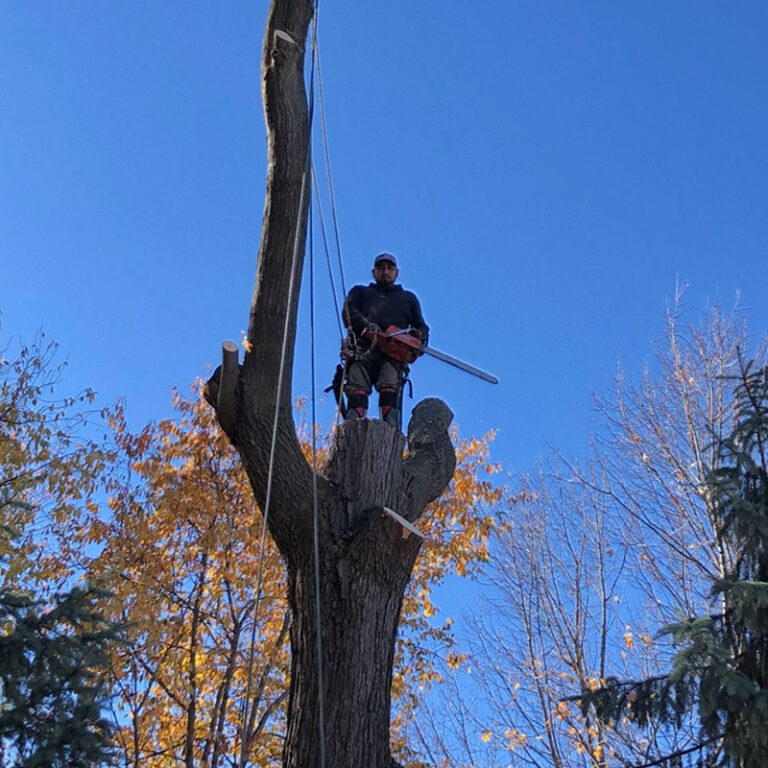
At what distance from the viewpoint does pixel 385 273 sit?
21.6ft

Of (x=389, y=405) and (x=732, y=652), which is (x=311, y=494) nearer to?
(x=389, y=405)

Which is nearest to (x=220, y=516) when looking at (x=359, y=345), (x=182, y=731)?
(x=182, y=731)

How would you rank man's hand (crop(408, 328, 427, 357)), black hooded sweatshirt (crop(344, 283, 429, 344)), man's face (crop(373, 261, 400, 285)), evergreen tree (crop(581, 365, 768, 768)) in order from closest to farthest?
evergreen tree (crop(581, 365, 768, 768)), man's hand (crop(408, 328, 427, 357)), black hooded sweatshirt (crop(344, 283, 429, 344)), man's face (crop(373, 261, 400, 285))

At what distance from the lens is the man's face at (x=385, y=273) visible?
6.59m

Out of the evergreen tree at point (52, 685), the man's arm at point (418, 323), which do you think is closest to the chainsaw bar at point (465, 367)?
the man's arm at point (418, 323)

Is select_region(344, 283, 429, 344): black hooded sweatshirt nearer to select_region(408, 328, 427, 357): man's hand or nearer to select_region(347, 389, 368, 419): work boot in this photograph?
select_region(408, 328, 427, 357): man's hand

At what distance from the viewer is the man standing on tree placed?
584 centimetres

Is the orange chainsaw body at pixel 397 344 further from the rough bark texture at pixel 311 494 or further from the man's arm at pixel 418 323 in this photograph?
the rough bark texture at pixel 311 494

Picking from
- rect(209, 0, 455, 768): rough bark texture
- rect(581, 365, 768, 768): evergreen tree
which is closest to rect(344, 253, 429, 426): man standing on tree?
rect(209, 0, 455, 768): rough bark texture

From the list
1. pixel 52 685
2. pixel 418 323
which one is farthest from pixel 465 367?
pixel 52 685

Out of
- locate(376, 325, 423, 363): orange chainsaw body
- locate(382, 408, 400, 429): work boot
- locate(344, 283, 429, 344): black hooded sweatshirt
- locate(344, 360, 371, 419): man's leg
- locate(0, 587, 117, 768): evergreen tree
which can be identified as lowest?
locate(0, 587, 117, 768): evergreen tree

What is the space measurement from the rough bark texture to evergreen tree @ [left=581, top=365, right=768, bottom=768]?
155 centimetres

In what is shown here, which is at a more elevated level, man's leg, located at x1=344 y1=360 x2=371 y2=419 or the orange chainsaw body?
the orange chainsaw body

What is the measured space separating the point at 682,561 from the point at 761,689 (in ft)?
18.3
